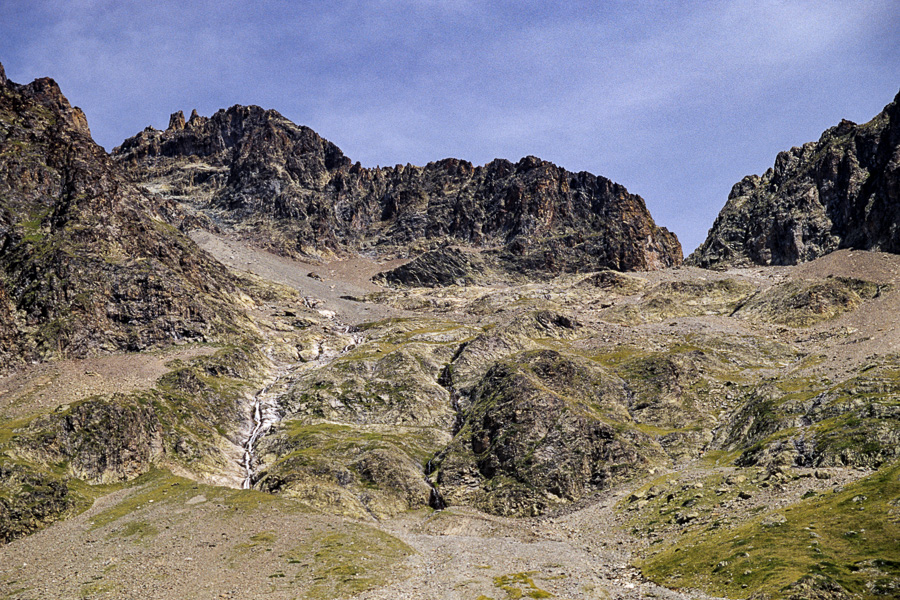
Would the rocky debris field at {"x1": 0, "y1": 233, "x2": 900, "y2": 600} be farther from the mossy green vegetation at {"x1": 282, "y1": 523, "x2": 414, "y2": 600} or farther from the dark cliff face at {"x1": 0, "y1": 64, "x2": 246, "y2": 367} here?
the dark cliff face at {"x1": 0, "y1": 64, "x2": 246, "y2": 367}

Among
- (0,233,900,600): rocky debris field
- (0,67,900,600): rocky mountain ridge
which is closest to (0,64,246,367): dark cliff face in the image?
(0,67,900,600): rocky mountain ridge

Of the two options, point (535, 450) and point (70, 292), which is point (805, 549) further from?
point (70, 292)

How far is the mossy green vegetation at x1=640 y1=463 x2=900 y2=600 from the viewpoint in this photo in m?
48.7

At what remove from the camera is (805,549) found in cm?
5600

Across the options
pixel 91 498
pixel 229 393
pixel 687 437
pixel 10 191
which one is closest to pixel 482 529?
pixel 687 437

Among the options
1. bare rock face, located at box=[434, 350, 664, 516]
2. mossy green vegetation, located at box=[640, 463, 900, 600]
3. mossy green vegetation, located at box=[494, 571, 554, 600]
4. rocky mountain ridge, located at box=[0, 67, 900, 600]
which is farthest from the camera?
bare rock face, located at box=[434, 350, 664, 516]

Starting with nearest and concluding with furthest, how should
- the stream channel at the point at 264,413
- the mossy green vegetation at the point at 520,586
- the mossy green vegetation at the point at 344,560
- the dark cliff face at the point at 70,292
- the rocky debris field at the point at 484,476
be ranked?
1. the mossy green vegetation at the point at 520,586
2. the rocky debris field at the point at 484,476
3. the mossy green vegetation at the point at 344,560
4. the stream channel at the point at 264,413
5. the dark cliff face at the point at 70,292

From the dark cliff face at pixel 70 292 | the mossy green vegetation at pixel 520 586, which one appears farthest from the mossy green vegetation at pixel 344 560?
the dark cliff face at pixel 70 292

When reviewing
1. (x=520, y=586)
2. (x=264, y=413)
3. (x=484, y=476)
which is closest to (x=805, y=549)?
(x=520, y=586)

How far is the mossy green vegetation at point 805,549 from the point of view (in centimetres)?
4872

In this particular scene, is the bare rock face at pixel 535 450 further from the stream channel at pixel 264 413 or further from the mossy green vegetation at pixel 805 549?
the stream channel at pixel 264 413

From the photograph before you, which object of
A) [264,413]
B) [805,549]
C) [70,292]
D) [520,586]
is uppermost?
[70,292]

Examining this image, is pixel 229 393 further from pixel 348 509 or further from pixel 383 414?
pixel 348 509

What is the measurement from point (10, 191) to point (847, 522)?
244999 millimetres
